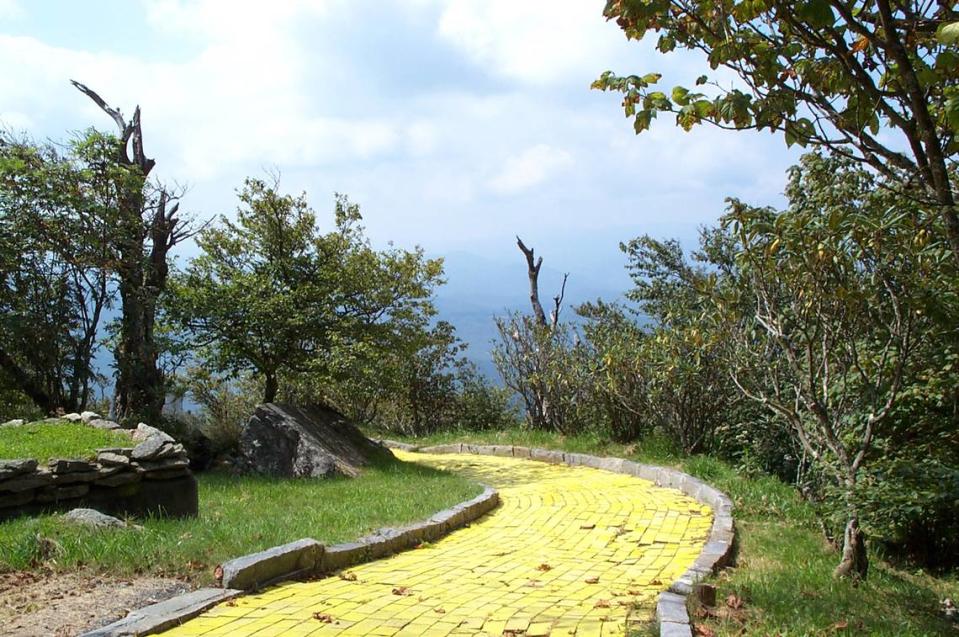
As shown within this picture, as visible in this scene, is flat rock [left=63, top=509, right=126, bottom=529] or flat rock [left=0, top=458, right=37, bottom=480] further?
flat rock [left=0, top=458, right=37, bottom=480]

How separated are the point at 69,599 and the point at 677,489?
23.6 feet

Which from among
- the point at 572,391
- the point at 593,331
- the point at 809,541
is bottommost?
the point at 809,541

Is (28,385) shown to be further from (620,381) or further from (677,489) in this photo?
(677,489)

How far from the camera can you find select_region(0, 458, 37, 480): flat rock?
6602 mm

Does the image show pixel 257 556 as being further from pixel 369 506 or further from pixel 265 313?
pixel 265 313

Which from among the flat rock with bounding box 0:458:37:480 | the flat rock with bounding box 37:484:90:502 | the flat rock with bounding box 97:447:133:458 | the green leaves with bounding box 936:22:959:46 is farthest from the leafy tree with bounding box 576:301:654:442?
the green leaves with bounding box 936:22:959:46

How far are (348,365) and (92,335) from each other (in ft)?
14.3

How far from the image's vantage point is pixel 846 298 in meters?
5.47

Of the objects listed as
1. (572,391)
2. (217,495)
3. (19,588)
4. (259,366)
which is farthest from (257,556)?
(572,391)

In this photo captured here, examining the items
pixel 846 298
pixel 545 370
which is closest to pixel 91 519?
pixel 846 298

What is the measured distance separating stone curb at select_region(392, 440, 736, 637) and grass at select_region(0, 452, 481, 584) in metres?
2.57

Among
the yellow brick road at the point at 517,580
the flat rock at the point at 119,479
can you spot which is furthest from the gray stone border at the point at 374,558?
the flat rock at the point at 119,479

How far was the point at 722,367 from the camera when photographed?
35.6ft

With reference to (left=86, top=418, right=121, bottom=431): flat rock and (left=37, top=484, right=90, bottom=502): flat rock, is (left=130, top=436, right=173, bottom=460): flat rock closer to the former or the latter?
(left=37, top=484, right=90, bottom=502): flat rock
